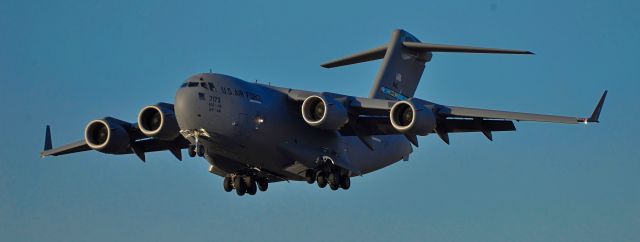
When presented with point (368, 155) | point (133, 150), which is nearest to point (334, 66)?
point (368, 155)

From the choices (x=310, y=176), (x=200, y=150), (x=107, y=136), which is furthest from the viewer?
(x=107, y=136)

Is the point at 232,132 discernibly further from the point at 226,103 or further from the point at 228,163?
the point at 228,163

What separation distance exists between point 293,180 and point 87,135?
15.1 ft

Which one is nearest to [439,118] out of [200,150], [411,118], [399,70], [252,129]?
[411,118]

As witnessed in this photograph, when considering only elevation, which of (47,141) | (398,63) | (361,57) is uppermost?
(398,63)

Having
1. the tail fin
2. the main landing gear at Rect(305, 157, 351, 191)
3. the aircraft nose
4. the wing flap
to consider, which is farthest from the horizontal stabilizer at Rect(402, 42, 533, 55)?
the aircraft nose

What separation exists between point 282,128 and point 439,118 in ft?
10.7

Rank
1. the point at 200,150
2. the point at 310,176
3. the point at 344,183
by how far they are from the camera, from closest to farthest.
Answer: the point at 200,150
the point at 310,176
the point at 344,183

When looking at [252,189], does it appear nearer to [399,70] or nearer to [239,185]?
[239,185]

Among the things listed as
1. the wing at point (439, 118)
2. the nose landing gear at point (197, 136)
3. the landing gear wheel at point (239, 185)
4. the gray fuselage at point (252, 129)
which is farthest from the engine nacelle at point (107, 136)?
the wing at point (439, 118)

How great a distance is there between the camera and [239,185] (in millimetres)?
28484

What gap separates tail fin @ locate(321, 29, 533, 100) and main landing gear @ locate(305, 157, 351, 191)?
311 centimetres

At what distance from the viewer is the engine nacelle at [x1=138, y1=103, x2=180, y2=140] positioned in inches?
1057

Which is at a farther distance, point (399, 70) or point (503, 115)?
point (399, 70)
